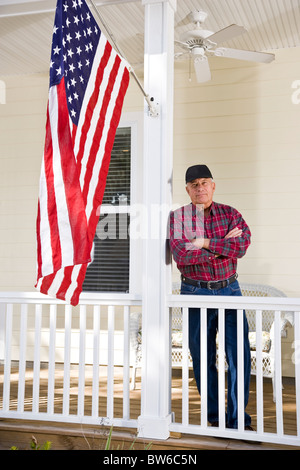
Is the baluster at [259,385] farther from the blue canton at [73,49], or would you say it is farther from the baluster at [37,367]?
the blue canton at [73,49]

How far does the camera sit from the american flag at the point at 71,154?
2574mm

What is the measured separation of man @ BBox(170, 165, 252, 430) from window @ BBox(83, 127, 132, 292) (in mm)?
2450

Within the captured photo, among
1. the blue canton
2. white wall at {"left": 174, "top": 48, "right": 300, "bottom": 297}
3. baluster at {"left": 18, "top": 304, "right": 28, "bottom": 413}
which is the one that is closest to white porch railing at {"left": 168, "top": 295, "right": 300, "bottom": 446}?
baluster at {"left": 18, "top": 304, "right": 28, "bottom": 413}

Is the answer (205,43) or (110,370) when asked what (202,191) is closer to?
(110,370)

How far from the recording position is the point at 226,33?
4.17m

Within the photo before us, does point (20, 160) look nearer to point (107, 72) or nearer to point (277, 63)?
point (277, 63)

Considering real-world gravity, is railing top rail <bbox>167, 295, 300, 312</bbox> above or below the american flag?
below

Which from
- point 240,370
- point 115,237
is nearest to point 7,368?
point 240,370

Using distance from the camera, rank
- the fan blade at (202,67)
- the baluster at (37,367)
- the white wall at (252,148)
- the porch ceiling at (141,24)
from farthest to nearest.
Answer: the white wall at (252,148), the fan blade at (202,67), the porch ceiling at (141,24), the baluster at (37,367)

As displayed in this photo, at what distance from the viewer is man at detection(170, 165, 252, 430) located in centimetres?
329

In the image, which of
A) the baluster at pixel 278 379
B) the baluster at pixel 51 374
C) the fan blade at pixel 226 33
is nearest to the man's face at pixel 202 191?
the baluster at pixel 278 379

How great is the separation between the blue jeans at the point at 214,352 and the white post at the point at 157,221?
23 centimetres

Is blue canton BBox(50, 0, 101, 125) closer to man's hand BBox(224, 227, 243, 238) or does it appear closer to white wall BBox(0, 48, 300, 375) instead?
man's hand BBox(224, 227, 243, 238)
